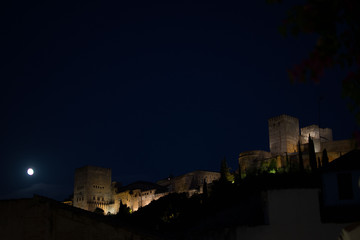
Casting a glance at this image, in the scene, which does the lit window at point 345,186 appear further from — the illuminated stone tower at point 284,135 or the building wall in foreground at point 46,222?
the illuminated stone tower at point 284,135

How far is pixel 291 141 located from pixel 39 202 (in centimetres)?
8838

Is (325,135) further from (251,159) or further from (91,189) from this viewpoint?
(91,189)

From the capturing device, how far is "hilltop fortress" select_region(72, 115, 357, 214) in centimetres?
8400

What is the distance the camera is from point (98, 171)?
114 meters

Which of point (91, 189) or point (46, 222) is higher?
point (91, 189)

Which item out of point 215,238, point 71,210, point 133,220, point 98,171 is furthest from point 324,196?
point 98,171

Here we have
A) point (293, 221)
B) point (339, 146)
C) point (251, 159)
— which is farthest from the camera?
point (251, 159)

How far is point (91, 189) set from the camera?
363 ft

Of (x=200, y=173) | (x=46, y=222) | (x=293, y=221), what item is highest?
(x=200, y=173)

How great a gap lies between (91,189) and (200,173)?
30469 millimetres

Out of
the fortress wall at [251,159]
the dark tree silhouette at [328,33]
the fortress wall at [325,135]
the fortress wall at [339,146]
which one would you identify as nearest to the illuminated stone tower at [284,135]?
the fortress wall at [325,135]

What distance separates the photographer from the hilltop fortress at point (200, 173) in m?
84.0

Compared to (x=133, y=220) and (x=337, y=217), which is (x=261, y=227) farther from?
(x=133, y=220)

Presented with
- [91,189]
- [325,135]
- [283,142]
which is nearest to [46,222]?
[283,142]
